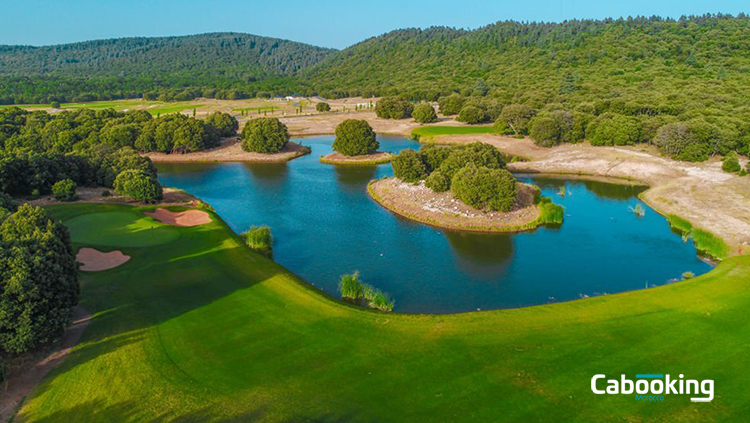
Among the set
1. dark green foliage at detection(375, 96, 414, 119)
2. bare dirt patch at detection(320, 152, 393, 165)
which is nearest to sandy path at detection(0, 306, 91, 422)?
bare dirt patch at detection(320, 152, 393, 165)

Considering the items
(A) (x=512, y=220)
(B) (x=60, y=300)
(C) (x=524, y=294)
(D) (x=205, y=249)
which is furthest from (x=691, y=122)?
(B) (x=60, y=300)

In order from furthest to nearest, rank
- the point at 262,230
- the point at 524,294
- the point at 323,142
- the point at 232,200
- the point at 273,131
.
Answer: the point at 323,142 → the point at 273,131 → the point at 232,200 → the point at 262,230 → the point at 524,294

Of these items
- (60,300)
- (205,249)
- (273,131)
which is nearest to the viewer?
(60,300)

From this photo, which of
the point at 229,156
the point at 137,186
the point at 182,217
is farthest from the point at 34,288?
the point at 229,156

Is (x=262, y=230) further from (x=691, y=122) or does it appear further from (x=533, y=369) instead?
(x=691, y=122)

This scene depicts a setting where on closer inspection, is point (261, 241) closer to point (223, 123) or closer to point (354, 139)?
point (354, 139)

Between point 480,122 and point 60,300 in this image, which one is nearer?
point 60,300
